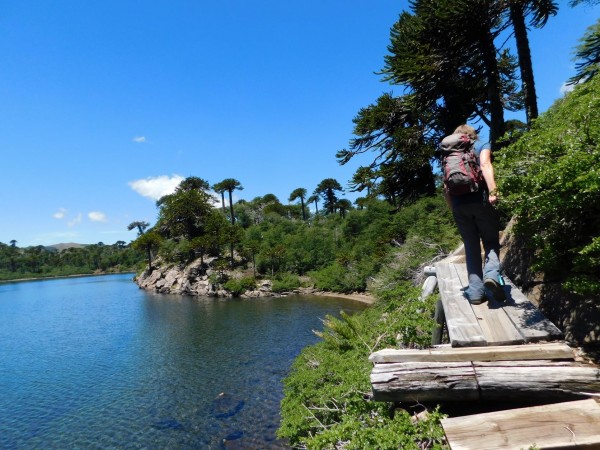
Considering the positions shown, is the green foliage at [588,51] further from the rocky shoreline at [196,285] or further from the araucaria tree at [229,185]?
the araucaria tree at [229,185]

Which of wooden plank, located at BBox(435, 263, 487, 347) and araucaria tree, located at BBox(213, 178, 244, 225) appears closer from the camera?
wooden plank, located at BBox(435, 263, 487, 347)

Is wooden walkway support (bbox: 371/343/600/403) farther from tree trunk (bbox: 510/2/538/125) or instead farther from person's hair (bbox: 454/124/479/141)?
tree trunk (bbox: 510/2/538/125)

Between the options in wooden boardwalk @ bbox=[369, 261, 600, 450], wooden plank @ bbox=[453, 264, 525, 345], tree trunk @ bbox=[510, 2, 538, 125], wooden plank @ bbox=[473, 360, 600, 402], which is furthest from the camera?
tree trunk @ bbox=[510, 2, 538, 125]

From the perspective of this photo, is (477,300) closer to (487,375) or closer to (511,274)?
(487,375)

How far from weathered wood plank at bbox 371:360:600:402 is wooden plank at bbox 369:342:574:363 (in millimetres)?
61

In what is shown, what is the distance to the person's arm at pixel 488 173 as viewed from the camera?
153 inches

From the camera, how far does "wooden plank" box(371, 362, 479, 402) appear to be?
9.71ft

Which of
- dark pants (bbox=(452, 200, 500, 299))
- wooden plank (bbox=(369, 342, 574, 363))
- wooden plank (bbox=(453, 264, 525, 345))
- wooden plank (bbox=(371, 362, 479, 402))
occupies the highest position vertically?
dark pants (bbox=(452, 200, 500, 299))

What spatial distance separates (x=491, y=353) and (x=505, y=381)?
0.25 metres

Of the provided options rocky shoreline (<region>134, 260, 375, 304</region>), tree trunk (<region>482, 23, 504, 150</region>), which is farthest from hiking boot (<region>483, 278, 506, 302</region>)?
rocky shoreline (<region>134, 260, 375, 304</region>)

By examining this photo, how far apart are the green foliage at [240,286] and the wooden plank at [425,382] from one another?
38895mm

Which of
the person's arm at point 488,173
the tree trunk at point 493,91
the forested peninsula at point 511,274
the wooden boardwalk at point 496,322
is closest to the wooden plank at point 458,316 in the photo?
the wooden boardwalk at point 496,322

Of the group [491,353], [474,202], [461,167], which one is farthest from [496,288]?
[461,167]

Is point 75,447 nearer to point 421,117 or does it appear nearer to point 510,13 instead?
point 421,117
